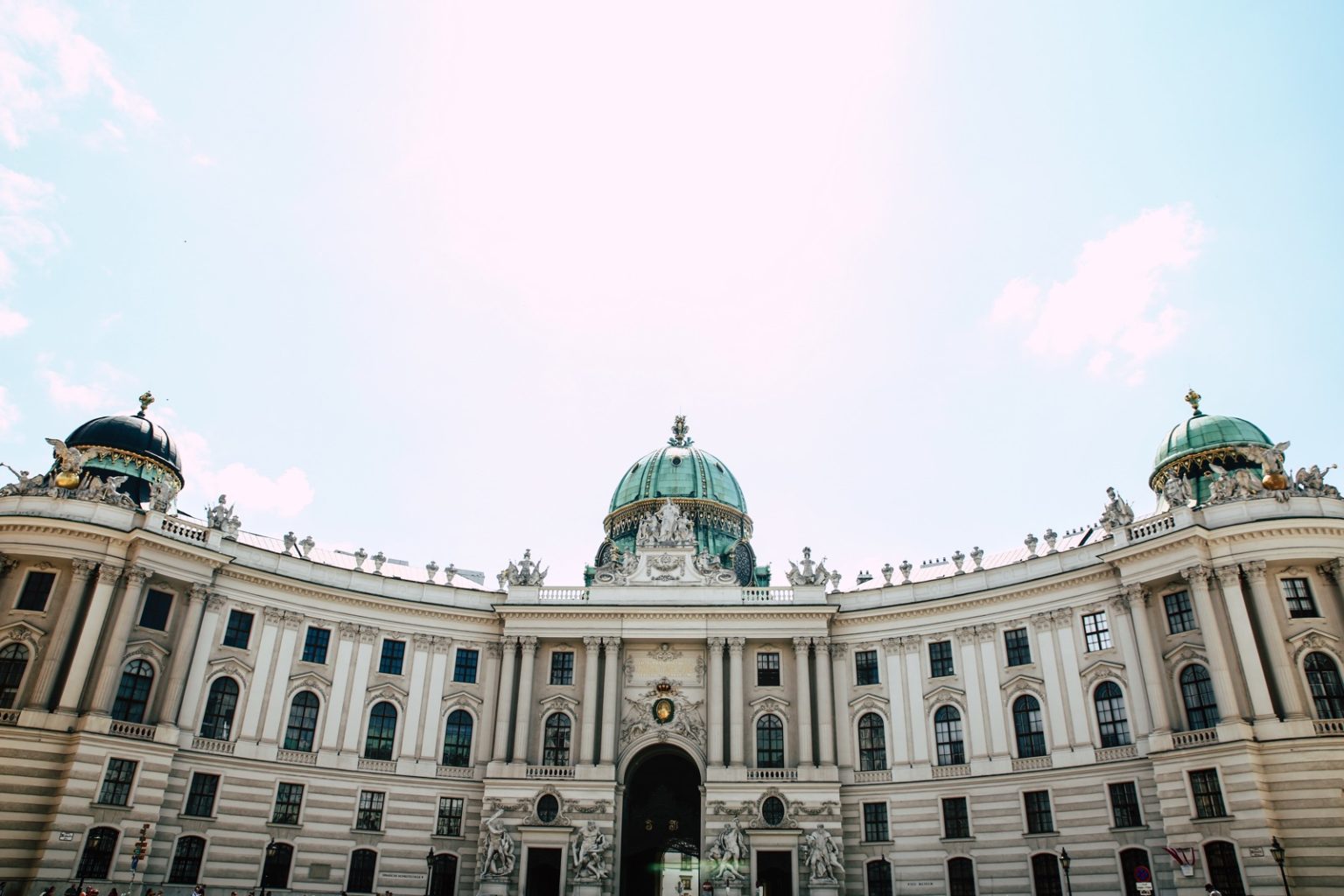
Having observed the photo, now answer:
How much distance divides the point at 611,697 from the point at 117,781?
2160 centimetres

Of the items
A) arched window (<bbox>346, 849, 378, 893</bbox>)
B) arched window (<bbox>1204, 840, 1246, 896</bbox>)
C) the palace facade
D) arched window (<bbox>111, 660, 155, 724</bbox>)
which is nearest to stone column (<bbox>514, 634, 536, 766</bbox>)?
the palace facade

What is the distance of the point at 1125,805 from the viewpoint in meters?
37.7

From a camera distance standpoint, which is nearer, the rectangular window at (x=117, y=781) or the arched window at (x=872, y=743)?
the rectangular window at (x=117, y=781)

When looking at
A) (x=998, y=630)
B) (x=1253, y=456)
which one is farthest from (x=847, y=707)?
(x=1253, y=456)

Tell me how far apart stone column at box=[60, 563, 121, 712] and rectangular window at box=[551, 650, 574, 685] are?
2066 centimetres

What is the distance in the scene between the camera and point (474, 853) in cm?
4409

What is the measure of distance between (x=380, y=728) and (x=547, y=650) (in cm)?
909

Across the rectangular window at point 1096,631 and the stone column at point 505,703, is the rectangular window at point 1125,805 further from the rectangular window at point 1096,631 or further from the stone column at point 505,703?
the stone column at point 505,703

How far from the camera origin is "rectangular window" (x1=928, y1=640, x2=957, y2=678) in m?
45.0

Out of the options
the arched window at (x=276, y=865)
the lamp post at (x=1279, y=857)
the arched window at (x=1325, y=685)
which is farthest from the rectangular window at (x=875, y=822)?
the arched window at (x=276, y=865)

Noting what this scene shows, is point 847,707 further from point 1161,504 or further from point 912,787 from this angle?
point 1161,504

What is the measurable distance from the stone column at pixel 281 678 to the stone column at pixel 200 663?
2.99m

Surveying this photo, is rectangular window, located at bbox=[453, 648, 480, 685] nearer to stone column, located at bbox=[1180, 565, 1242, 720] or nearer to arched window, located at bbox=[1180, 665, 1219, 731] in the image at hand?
arched window, located at bbox=[1180, 665, 1219, 731]

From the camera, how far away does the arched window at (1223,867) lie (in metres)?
32.9
